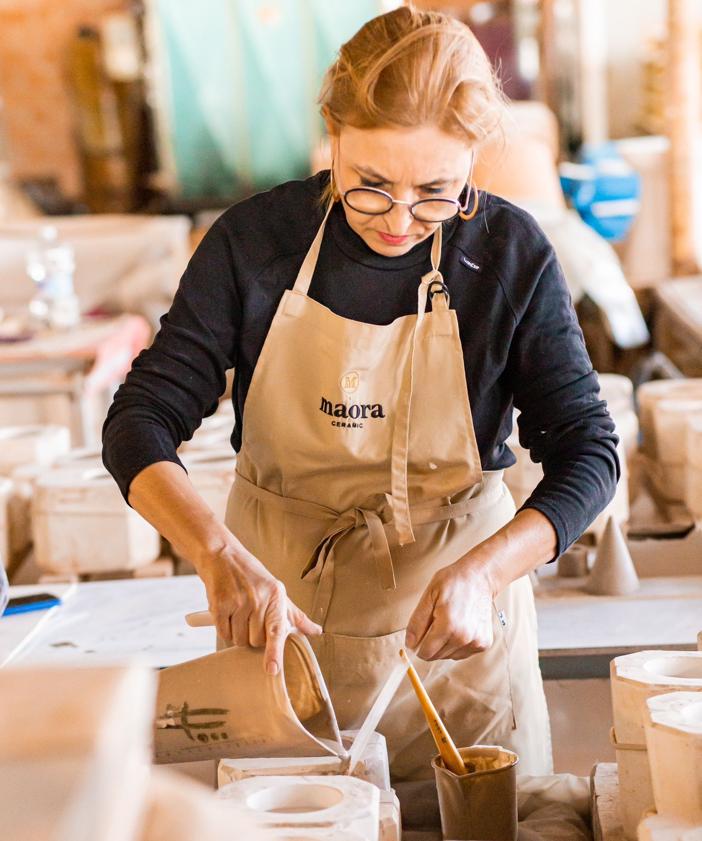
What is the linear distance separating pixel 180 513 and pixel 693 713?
79cm

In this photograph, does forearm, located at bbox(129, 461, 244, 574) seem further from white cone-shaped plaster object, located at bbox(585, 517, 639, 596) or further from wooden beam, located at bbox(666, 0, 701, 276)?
wooden beam, located at bbox(666, 0, 701, 276)

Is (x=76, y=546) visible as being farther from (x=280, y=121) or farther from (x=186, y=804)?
(x=280, y=121)

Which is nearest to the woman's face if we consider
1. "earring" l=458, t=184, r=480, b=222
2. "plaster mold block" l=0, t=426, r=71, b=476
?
"earring" l=458, t=184, r=480, b=222

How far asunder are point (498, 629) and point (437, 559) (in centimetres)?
16

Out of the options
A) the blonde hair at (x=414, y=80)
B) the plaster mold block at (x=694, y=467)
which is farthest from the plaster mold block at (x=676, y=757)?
the plaster mold block at (x=694, y=467)

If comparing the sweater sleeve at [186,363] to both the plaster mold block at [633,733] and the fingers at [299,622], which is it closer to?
the fingers at [299,622]

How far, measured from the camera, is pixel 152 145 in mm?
11609

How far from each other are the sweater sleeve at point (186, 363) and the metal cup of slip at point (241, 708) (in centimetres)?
37

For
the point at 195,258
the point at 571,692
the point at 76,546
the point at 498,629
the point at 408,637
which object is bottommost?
the point at 571,692

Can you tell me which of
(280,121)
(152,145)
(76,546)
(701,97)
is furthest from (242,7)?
(76,546)

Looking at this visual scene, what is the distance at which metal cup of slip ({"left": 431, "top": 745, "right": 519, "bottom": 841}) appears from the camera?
1.55 meters

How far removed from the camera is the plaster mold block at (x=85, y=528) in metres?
3.13

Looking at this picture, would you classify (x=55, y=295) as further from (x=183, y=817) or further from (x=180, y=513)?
(x=183, y=817)

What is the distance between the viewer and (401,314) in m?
1.98
